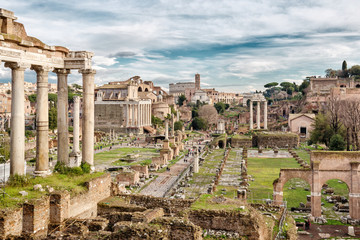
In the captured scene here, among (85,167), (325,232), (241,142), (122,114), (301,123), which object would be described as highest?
(122,114)

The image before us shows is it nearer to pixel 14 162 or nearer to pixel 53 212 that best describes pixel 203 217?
pixel 53 212

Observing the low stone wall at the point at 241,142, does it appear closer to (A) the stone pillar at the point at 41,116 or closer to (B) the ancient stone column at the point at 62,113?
(B) the ancient stone column at the point at 62,113

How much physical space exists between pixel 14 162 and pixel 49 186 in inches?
52.4

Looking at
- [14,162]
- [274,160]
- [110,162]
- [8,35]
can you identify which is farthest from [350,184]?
[110,162]

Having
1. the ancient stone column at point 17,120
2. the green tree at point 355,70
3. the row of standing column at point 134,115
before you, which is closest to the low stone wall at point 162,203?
the ancient stone column at point 17,120

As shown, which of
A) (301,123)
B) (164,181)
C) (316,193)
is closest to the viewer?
(316,193)

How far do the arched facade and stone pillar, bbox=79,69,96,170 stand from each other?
1047cm

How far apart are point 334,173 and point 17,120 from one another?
1414 centimetres

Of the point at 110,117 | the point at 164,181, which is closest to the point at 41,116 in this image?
the point at 164,181

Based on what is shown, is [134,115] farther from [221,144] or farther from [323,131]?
[323,131]

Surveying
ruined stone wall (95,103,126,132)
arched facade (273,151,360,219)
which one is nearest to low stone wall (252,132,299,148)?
ruined stone wall (95,103,126,132)

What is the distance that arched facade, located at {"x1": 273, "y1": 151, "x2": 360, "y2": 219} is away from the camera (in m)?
16.9

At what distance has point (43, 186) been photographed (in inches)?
420

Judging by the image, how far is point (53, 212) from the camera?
9.85 m
